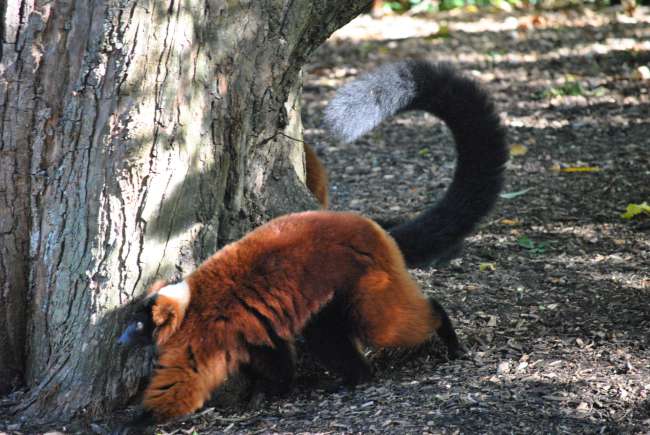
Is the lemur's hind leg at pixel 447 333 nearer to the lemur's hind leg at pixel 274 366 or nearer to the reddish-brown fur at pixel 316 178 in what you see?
the lemur's hind leg at pixel 274 366

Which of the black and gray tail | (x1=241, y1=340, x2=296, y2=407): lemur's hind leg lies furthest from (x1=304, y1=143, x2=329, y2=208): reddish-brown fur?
(x1=241, y1=340, x2=296, y2=407): lemur's hind leg

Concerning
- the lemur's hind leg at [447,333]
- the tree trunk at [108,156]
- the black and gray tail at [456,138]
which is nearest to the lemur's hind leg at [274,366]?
the tree trunk at [108,156]

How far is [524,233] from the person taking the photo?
5945 mm

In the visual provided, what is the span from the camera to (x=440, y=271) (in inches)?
215

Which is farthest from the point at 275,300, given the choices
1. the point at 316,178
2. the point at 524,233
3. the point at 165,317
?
the point at 524,233

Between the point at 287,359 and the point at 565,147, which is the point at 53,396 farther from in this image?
the point at 565,147

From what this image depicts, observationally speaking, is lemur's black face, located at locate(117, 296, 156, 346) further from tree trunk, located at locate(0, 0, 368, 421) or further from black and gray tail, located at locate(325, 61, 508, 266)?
black and gray tail, located at locate(325, 61, 508, 266)

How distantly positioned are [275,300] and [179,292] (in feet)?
1.44

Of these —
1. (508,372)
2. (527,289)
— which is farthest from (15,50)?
(527,289)

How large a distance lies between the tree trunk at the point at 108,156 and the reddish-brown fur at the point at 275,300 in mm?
231

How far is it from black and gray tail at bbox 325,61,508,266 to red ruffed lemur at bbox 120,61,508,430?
1 cm

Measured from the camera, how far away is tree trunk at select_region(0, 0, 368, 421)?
3666 mm

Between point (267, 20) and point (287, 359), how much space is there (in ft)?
5.25

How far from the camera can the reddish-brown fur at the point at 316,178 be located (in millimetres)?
5871
